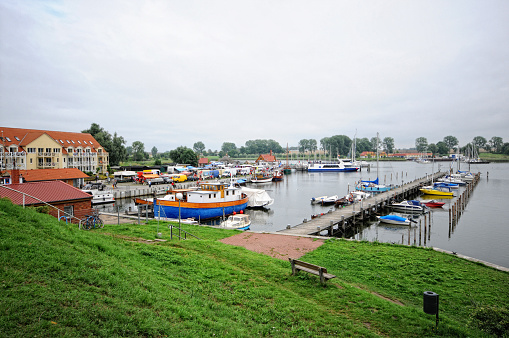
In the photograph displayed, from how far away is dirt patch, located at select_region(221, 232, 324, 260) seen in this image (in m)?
15.9

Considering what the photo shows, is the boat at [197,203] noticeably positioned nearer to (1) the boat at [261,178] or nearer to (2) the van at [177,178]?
(2) the van at [177,178]

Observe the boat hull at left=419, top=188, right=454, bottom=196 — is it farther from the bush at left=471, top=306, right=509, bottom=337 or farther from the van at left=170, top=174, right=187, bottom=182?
the bush at left=471, top=306, right=509, bottom=337

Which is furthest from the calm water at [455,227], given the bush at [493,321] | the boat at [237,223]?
the bush at [493,321]

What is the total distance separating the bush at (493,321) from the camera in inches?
279

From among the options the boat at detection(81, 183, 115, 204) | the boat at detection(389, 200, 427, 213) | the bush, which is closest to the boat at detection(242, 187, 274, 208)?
the boat at detection(389, 200, 427, 213)

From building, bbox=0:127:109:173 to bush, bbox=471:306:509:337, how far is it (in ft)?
194

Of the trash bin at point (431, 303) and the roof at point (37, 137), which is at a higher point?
the roof at point (37, 137)

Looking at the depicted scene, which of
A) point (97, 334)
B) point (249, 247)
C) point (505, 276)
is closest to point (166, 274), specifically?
point (97, 334)

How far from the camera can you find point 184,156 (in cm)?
10475

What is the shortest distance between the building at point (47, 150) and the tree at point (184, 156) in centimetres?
3273

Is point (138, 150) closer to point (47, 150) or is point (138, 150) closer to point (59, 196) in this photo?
point (47, 150)

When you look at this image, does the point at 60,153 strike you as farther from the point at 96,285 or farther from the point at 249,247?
the point at 96,285

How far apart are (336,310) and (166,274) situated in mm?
5376

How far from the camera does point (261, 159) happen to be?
145000 millimetres
